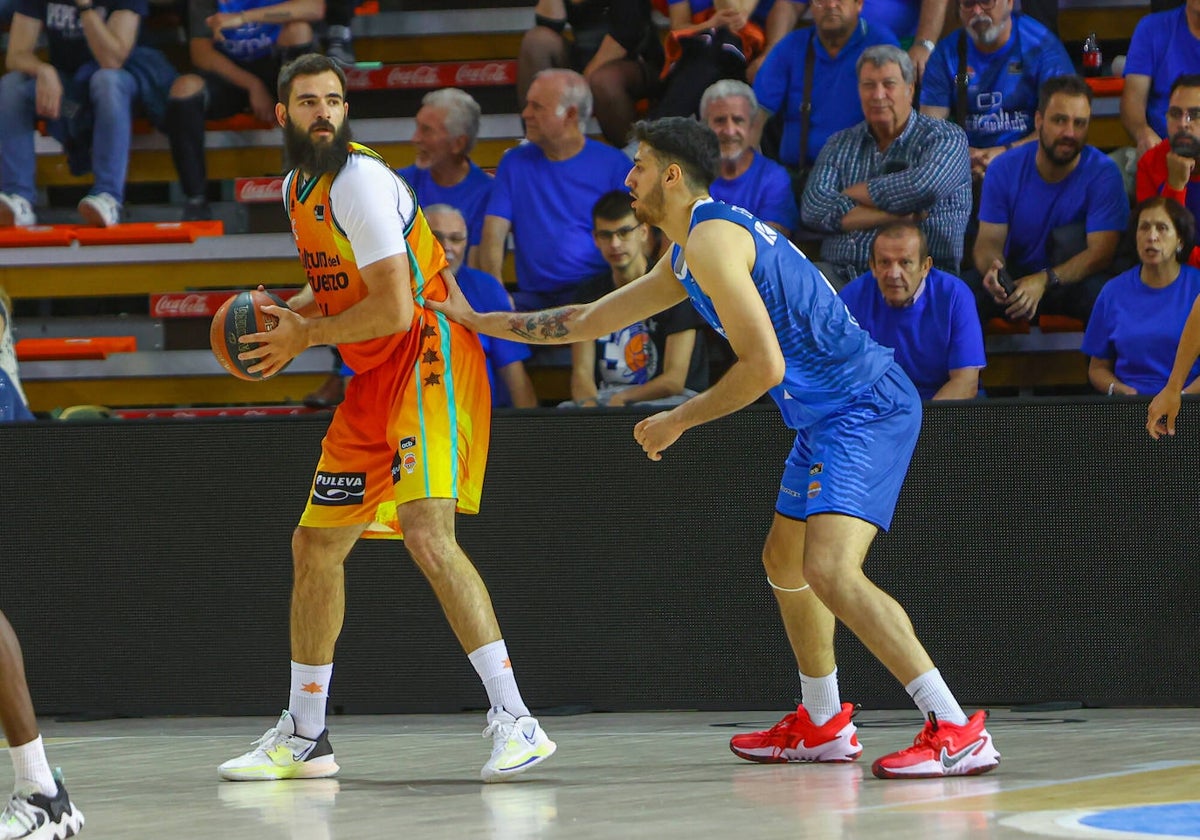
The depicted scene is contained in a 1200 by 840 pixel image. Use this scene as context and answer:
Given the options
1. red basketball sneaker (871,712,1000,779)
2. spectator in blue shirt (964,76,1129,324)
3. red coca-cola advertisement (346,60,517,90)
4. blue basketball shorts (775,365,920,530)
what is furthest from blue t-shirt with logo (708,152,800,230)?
red basketball sneaker (871,712,1000,779)

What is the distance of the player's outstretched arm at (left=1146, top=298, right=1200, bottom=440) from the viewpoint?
5.45 m

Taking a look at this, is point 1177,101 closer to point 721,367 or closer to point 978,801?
point 721,367

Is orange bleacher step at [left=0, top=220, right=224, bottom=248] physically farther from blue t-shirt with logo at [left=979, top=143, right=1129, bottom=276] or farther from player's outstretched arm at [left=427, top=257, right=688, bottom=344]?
player's outstretched arm at [left=427, top=257, right=688, bottom=344]

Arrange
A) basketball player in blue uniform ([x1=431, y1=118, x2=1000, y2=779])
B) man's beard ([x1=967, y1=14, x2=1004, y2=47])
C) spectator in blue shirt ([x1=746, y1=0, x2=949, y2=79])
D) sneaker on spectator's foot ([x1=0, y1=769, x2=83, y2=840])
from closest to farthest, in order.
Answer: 1. sneaker on spectator's foot ([x1=0, y1=769, x2=83, y2=840])
2. basketball player in blue uniform ([x1=431, y1=118, x2=1000, y2=779])
3. man's beard ([x1=967, y1=14, x2=1004, y2=47])
4. spectator in blue shirt ([x1=746, y1=0, x2=949, y2=79])

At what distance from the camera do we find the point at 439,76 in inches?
396

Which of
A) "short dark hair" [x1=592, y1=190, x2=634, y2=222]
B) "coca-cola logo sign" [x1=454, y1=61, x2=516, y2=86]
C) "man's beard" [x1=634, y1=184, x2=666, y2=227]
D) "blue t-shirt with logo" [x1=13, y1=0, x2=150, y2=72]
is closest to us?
"man's beard" [x1=634, y1=184, x2=666, y2=227]

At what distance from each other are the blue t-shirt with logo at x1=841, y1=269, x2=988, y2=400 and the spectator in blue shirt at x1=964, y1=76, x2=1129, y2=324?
54 centimetres

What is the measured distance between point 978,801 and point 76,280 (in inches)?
279

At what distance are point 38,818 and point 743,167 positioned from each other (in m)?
5.05


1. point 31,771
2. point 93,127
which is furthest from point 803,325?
point 93,127

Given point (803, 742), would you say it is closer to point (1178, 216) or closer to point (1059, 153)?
point (1178, 216)

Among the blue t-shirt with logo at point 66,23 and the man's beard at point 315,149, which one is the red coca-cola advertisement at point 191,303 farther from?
the man's beard at point 315,149

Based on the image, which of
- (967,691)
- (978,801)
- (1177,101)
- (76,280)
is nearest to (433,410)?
(978,801)

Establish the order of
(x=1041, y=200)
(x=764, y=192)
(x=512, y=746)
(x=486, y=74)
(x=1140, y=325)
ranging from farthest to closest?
(x=486, y=74) < (x=764, y=192) < (x=1041, y=200) < (x=1140, y=325) < (x=512, y=746)
